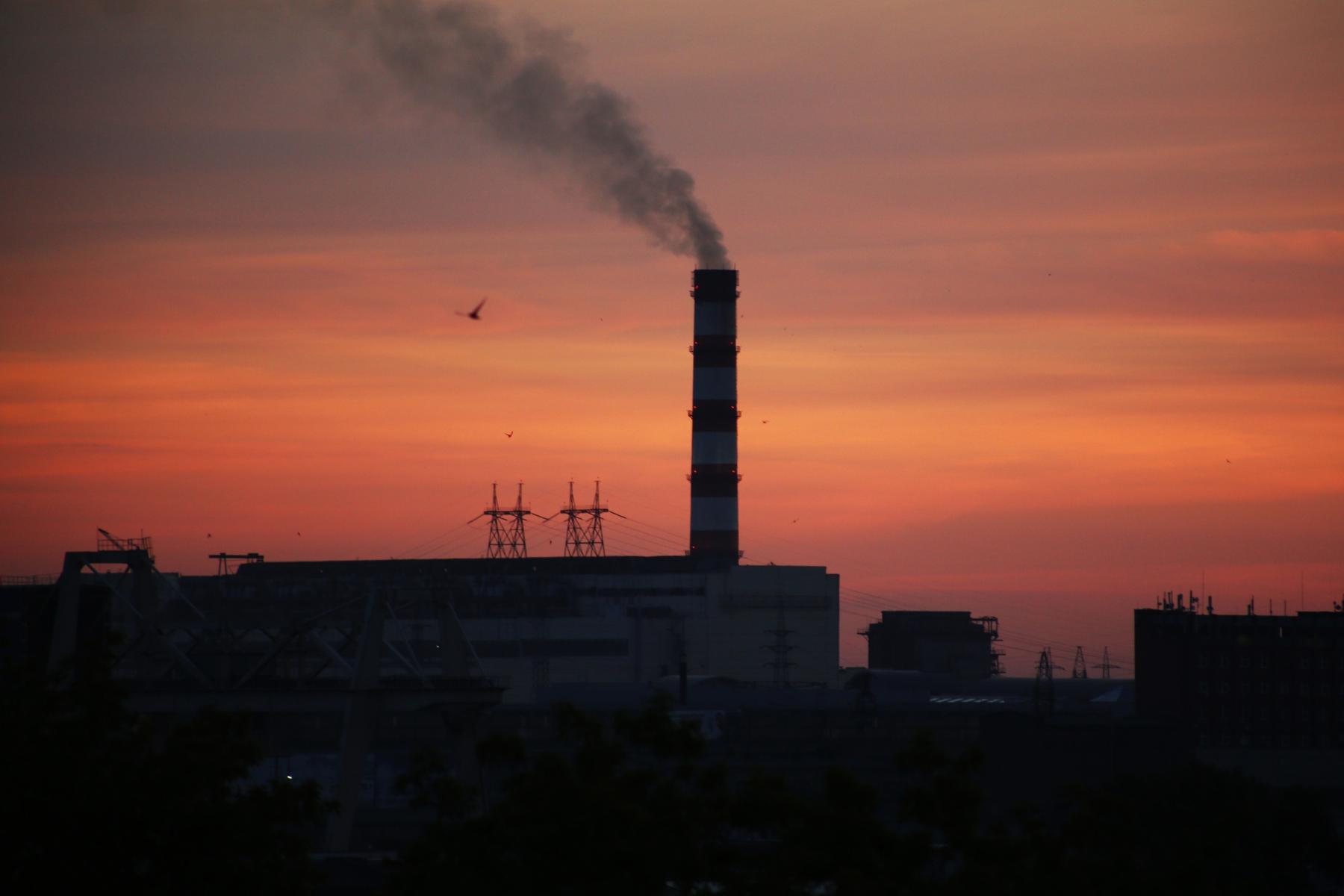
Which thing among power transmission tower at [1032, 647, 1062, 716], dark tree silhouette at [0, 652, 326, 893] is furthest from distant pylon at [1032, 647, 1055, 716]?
dark tree silhouette at [0, 652, 326, 893]

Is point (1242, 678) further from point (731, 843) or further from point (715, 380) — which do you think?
point (731, 843)

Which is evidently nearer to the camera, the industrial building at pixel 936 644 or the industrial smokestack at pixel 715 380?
the industrial smokestack at pixel 715 380

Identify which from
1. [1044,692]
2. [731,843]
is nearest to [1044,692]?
[1044,692]

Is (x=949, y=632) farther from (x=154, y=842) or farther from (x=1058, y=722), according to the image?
(x=154, y=842)

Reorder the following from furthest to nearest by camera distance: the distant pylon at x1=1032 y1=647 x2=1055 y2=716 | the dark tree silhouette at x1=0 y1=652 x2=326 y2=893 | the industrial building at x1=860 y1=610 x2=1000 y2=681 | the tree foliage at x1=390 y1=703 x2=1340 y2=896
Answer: the industrial building at x1=860 y1=610 x2=1000 y2=681, the distant pylon at x1=1032 y1=647 x2=1055 y2=716, the dark tree silhouette at x1=0 y1=652 x2=326 y2=893, the tree foliage at x1=390 y1=703 x2=1340 y2=896

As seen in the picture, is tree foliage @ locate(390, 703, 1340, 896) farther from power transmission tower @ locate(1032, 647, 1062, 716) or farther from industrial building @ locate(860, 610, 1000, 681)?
industrial building @ locate(860, 610, 1000, 681)

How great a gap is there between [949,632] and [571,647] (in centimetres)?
2548

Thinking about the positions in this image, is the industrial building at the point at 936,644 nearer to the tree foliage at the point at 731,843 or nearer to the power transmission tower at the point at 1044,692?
the power transmission tower at the point at 1044,692

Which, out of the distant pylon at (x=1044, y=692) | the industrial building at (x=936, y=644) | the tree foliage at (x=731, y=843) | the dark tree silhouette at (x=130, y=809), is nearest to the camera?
the tree foliage at (x=731, y=843)

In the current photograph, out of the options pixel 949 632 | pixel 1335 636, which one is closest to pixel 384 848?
pixel 1335 636

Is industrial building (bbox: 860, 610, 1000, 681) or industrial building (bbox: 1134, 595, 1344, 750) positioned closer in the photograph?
industrial building (bbox: 1134, 595, 1344, 750)

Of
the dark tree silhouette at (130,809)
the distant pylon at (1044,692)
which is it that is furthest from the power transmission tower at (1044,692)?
the dark tree silhouette at (130,809)

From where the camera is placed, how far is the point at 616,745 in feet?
59.3

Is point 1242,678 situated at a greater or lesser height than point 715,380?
lesser
